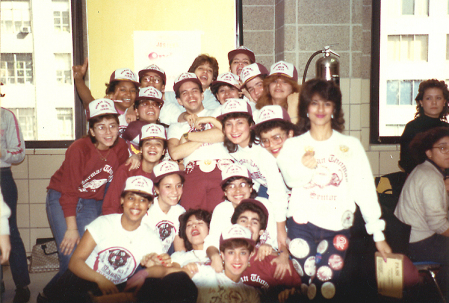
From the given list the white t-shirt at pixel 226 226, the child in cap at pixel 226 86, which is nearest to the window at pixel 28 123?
the child in cap at pixel 226 86

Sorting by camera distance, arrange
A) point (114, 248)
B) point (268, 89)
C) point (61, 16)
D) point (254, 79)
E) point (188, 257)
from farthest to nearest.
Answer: point (61, 16) < point (254, 79) < point (268, 89) < point (188, 257) < point (114, 248)

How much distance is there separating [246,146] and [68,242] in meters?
1.51

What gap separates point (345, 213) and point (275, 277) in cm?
62

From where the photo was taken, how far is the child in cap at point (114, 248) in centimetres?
248

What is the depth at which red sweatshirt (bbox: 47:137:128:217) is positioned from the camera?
2809mm

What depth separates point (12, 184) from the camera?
303 centimetres

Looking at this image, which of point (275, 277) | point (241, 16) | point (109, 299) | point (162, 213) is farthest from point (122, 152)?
point (241, 16)

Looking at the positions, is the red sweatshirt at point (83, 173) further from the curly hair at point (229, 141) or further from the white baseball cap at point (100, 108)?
the curly hair at point (229, 141)

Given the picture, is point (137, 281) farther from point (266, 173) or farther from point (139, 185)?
point (266, 173)

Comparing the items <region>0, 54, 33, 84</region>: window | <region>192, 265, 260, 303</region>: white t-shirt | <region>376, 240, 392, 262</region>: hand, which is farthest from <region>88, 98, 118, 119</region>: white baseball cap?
<region>376, 240, 392, 262</region>: hand

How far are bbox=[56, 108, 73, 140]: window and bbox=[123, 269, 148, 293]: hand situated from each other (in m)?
2.15

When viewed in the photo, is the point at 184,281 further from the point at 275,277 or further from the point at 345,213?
the point at 345,213

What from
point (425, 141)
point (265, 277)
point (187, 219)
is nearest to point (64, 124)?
point (187, 219)

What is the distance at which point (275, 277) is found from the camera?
242 centimetres
